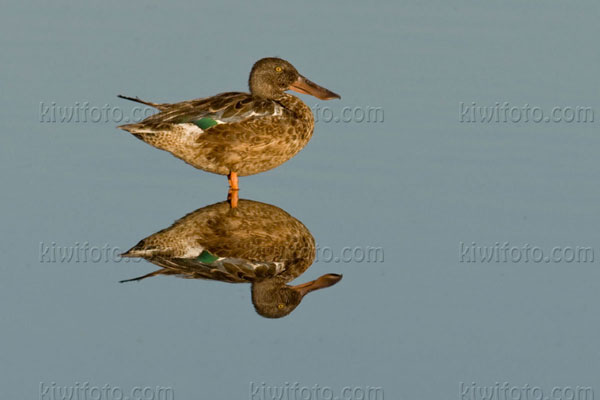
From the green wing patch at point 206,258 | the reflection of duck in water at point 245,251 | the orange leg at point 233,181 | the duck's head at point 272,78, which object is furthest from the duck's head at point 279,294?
the duck's head at point 272,78

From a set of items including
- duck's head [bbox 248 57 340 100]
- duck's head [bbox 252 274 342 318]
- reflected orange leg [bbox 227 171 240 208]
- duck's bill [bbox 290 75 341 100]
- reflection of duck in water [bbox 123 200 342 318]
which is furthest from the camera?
duck's bill [bbox 290 75 341 100]

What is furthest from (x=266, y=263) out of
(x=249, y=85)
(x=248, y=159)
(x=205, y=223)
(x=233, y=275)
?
(x=249, y=85)

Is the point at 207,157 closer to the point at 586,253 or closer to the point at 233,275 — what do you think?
the point at 233,275

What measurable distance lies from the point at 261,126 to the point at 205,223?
1.47 meters

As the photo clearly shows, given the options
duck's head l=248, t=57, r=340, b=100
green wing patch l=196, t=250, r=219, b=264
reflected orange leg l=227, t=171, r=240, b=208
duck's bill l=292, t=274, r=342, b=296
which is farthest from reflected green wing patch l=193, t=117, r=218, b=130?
duck's bill l=292, t=274, r=342, b=296

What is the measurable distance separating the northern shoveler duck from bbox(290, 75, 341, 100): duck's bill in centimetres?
33

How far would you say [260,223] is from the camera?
1012 cm

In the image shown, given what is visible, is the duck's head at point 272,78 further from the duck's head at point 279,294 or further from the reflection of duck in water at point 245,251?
the duck's head at point 279,294

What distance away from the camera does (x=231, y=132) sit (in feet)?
36.5

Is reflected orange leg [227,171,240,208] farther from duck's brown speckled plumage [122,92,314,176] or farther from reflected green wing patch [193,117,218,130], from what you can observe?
reflected green wing patch [193,117,218,130]

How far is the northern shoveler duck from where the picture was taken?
436 inches

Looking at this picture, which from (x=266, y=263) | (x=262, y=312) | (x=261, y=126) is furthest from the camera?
(x=261, y=126)

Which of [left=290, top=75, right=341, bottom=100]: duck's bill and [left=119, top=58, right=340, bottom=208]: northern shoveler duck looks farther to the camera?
[left=290, top=75, right=341, bottom=100]: duck's bill

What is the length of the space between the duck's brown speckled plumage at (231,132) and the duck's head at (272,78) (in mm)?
54
